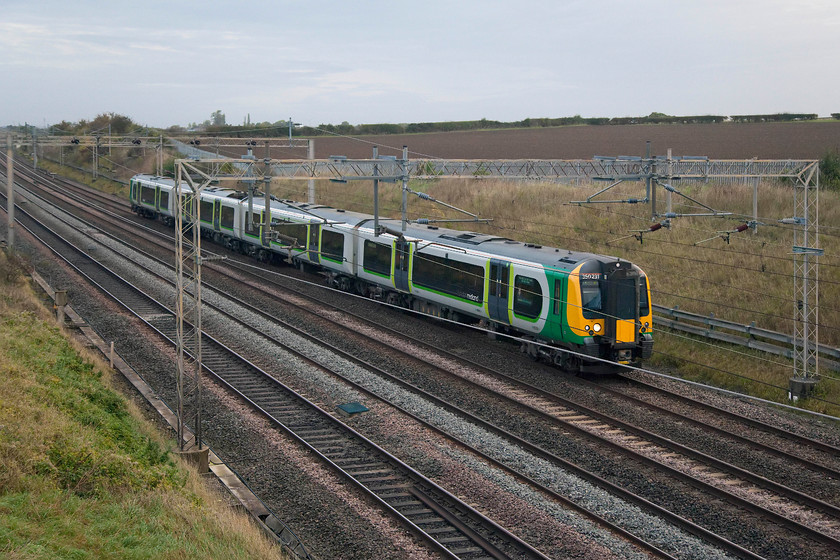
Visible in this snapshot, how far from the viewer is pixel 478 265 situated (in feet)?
64.8

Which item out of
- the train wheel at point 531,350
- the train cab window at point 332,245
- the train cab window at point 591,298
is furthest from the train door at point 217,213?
the train cab window at point 591,298

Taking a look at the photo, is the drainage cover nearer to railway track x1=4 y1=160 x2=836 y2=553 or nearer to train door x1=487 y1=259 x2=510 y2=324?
railway track x1=4 y1=160 x2=836 y2=553

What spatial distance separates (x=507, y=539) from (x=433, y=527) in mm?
1052

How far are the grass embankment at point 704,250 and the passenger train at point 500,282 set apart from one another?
298 centimetres

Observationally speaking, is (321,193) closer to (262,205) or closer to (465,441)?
(262,205)

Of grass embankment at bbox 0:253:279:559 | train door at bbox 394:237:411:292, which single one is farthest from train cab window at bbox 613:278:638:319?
grass embankment at bbox 0:253:279:559

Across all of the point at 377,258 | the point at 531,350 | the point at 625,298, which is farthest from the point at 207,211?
the point at 625,298

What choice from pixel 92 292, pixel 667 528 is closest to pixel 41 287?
pixel 92 292

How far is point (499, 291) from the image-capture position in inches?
750

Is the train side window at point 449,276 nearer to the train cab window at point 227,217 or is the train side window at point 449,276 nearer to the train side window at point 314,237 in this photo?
the train side window at point 314,237

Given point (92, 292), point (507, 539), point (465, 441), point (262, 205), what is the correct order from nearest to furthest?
point (507, 539) < point (465, 441) < point (92, 292) < point (262, 205)

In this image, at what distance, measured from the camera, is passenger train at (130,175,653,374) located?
17047mm

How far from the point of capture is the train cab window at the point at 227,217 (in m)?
34.0

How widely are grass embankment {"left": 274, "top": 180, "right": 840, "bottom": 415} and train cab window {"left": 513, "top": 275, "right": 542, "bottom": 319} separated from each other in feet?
12.5
